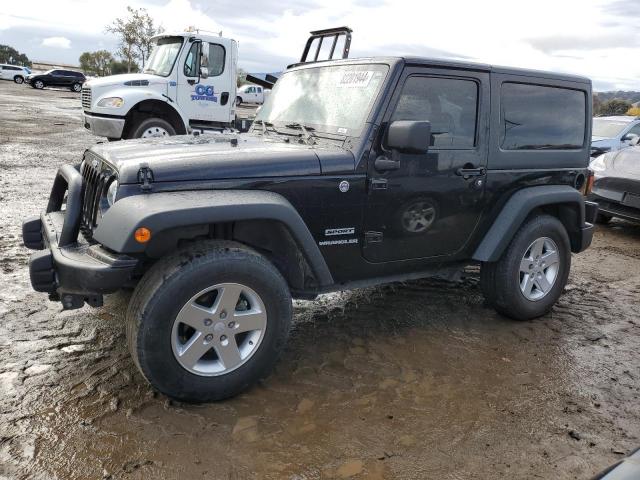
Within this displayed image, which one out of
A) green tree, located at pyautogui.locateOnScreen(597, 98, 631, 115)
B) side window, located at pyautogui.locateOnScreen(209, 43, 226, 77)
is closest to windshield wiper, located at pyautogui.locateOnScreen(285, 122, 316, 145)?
side window, located at pyautogui.locateOnScreen(209, 43, 226, 77)

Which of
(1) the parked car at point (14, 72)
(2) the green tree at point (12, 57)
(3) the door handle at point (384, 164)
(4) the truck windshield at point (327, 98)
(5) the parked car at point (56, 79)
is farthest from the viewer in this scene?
(2) the green tree at point (12, 57)

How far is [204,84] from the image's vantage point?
1032cm

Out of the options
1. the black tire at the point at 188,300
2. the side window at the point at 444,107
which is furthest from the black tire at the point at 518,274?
the black tire at the point at 188,300

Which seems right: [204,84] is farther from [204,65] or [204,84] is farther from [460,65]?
[460,65]

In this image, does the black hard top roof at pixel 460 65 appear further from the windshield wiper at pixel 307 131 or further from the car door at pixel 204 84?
the car door at pixel 204 84

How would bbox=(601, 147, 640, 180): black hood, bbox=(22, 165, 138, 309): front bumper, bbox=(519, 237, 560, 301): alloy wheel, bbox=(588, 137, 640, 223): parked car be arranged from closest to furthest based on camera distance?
bbox=(22, 165, 138, 309): front bumper
bbox=(519, 237, 560, 301): alloy wheel
bbox=(588, 137, 640, 223): parked car
bbox=(601, 147, 640, 180): black hood

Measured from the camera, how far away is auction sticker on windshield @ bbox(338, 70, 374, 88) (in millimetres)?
3561

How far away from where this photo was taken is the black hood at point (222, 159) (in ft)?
9.52

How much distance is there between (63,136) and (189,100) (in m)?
5.98

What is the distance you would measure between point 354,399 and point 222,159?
5.10 feet

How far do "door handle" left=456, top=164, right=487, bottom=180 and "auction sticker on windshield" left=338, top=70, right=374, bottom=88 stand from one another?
885 mm

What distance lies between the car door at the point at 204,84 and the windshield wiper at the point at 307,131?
706 cm

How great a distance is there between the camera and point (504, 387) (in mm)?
3352

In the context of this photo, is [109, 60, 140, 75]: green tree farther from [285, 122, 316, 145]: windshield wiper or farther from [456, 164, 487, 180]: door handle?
Result: [456, 164, 487, 180]: door handle
